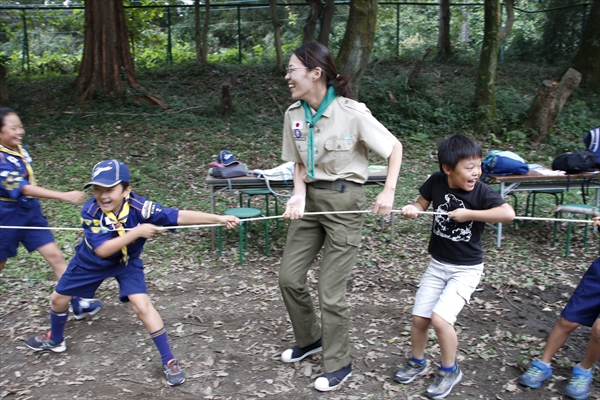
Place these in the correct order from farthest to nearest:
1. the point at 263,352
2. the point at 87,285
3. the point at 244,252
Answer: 1. the point at 244,252
2. the point at 263,352
3. the point at 87,285

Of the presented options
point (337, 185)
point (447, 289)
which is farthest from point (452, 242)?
point (337, 185)

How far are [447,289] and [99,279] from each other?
2.36m

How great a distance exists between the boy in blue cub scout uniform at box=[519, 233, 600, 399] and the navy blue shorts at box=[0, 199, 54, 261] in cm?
400

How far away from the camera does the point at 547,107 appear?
Result: 1091cm

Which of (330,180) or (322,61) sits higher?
(322,61)

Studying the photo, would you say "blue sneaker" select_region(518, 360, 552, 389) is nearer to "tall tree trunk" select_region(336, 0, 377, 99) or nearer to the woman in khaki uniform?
the woman in khaki uniform

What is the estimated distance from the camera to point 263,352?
4.19m

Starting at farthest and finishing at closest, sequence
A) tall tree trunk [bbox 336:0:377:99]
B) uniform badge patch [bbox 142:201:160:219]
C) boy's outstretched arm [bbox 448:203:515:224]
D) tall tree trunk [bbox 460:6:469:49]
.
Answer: tall tree trunk [bbox 460:6:469:49] < tall tree trunk [bbox 336:0:377:99] < uniform badge patch [bbox 142:201:160:219] < boy's outstretched arm [bbox 448:203:515:224]

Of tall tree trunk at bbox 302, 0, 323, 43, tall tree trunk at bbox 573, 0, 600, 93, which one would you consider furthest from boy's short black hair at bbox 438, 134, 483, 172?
tall tree trunk at bbox 573, 0, 600, 93

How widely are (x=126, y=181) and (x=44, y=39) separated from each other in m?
16.2

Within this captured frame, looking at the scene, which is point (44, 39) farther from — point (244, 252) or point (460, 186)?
point (460, 186)

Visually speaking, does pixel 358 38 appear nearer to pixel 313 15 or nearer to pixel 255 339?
pixel 313 15

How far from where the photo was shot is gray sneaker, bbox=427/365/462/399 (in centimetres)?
355

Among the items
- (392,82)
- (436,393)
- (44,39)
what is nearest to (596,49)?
(392,82)
